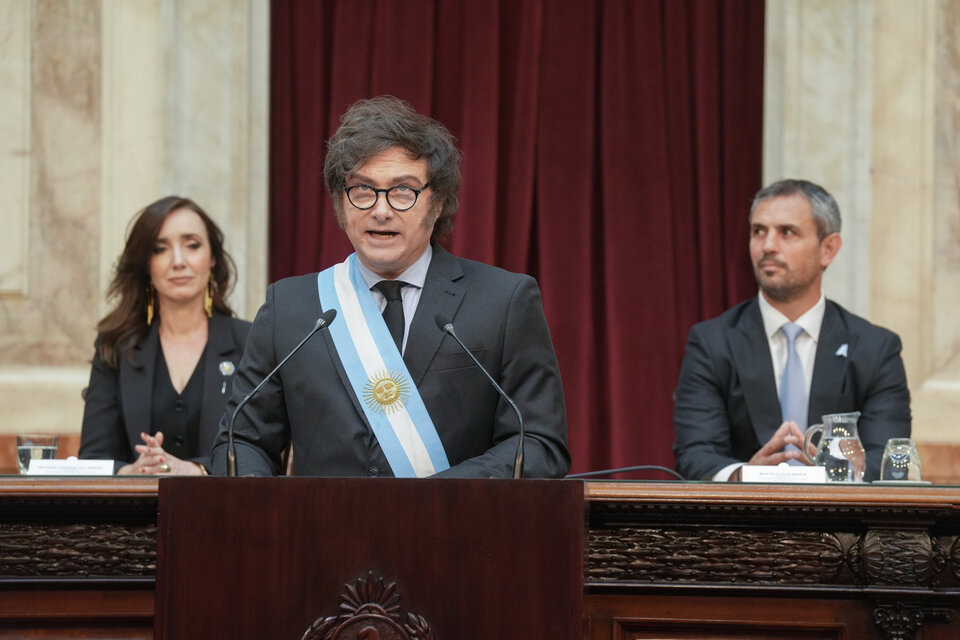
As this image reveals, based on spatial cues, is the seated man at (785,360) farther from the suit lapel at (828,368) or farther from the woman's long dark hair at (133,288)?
the woman's long dark hair at (133,288)

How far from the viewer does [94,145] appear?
442 cm

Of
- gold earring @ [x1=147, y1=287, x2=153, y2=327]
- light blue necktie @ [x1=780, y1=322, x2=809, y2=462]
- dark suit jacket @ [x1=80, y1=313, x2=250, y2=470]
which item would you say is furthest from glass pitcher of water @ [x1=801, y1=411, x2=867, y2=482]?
gold earring @ [x1=147, y1=287, x2=153, y2=327]

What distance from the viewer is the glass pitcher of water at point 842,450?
2809mm

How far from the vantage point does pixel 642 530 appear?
2.46 m

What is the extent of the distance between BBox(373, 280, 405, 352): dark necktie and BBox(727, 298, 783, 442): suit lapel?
1.39 meters

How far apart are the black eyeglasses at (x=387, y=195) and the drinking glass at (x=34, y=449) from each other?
105 cm

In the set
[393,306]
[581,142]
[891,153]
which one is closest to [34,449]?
[393,306]

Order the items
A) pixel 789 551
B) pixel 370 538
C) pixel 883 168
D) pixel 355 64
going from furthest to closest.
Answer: pixel 355 64 < pixel 883 168 < pixel 789 551 < pixel 370 538

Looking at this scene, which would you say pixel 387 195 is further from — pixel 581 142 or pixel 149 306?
pixel 581 142

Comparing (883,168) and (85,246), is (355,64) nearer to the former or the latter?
(85,246)

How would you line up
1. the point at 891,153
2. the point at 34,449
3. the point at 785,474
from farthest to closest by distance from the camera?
the point at 891,153
the point at 34,449
the point at 785,474

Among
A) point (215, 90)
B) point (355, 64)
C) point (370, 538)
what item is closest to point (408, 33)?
point (355, 64)

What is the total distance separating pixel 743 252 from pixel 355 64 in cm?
158

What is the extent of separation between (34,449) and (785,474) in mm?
1712
